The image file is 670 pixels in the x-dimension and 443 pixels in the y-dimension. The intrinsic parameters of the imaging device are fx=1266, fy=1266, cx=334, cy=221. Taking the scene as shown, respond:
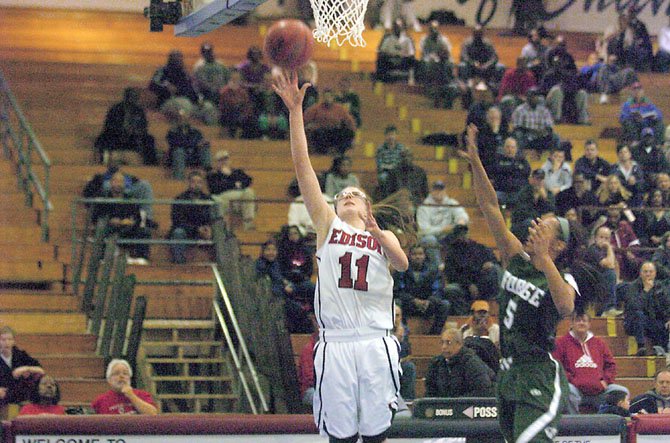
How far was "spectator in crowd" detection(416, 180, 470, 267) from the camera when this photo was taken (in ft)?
51.4

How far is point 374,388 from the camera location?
7484mm

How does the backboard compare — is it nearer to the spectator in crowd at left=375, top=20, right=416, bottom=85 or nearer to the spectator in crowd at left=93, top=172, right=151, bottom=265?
the spectator in crowd at left=93, top=172, right=151, bottom=265

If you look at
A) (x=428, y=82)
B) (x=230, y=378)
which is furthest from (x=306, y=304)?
(x=428, y=82)

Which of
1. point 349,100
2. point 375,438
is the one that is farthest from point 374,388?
point 349,100

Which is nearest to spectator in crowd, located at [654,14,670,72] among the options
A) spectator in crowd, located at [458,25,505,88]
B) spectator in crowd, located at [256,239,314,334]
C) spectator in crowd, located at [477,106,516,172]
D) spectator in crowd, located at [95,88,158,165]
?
spectator in crowd, located at [458,25,505,88]

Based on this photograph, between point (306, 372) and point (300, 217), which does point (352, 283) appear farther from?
point (300, 217)

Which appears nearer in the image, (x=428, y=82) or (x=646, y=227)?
(x=646, y=227)

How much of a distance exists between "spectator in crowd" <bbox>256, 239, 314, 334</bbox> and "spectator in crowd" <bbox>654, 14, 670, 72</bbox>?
1177 cm

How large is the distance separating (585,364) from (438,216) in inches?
171

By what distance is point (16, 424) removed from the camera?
8.81m

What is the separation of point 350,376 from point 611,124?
14.7m

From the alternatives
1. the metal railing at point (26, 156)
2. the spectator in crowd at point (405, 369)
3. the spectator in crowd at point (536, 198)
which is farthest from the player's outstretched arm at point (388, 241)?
the metal railing at point (26, 156)

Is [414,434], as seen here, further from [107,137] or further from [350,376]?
[107,137]

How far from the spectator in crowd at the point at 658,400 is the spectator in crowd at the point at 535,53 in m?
10.8
